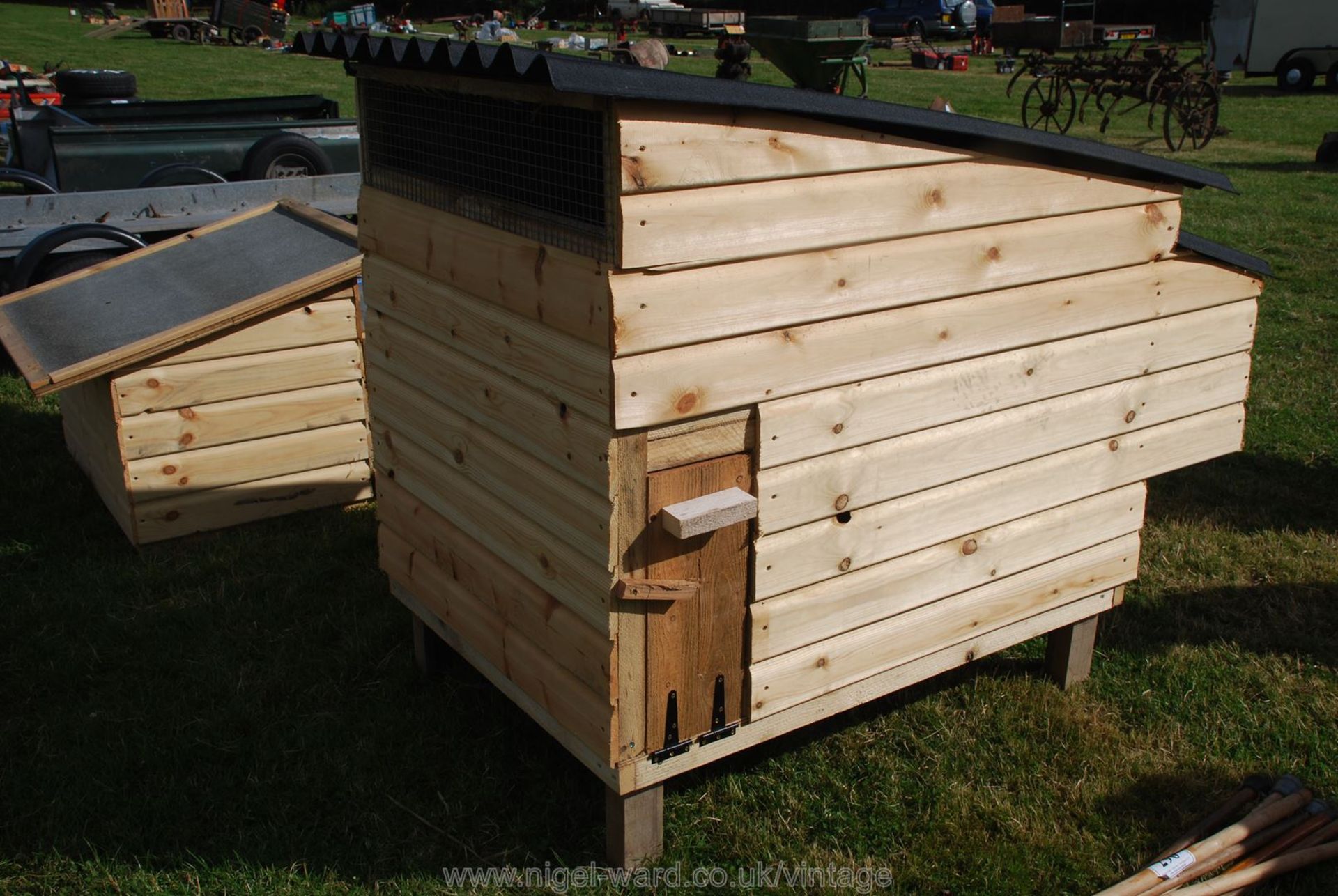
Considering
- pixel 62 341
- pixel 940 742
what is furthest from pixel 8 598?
pixel 940 742

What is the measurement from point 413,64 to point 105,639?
2555 mm

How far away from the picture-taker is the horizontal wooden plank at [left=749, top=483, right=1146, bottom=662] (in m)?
3.24

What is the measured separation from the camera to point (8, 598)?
4625mm

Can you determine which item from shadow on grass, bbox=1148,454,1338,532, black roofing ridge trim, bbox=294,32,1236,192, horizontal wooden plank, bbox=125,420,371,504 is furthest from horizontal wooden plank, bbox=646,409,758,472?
shadow on grass, bbox=1148,454,1338,532

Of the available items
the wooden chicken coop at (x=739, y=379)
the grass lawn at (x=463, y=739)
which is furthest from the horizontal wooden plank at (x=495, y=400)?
the grass lawn at (x=463, y=739)

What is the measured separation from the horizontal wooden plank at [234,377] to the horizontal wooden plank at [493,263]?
1.59 m

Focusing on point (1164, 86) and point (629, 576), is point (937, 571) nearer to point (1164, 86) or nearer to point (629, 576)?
point (629, 576)

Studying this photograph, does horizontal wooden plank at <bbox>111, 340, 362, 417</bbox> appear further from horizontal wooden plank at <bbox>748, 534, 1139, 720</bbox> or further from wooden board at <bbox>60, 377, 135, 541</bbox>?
horizontal wooden plank at <bbox>748, 534, 1139, 720</bbox>

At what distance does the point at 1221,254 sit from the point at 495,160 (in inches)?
90.7

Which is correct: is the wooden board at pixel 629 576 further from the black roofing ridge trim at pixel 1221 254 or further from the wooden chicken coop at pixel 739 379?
the black roofing ridge trim at pixel 1221 254

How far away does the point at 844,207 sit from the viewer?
2.95 metres

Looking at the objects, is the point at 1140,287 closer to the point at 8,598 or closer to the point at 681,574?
the point at 681,574

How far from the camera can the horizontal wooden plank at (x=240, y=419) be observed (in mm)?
4941

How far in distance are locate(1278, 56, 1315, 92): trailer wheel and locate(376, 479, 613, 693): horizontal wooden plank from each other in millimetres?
28499
